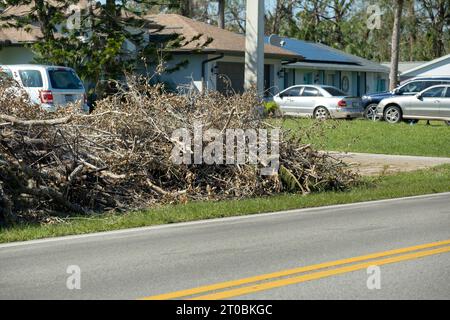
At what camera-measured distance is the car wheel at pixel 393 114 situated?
3114 cm

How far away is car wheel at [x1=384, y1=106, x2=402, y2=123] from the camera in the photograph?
3114 cm

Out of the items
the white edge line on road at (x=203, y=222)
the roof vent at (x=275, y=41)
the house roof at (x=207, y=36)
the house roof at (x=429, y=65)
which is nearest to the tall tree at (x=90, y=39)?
the house roof at (x=207, y=36)

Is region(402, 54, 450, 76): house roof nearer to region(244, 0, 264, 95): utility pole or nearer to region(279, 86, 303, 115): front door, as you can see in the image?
region(279, 86, 303, 115): front door

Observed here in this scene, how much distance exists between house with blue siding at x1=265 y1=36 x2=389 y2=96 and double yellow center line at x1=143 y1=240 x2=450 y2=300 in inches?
1288

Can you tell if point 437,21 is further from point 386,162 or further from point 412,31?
point 386,162

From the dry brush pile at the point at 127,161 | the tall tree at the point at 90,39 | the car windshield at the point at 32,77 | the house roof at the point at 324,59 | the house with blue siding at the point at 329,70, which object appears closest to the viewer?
the dry brush pile at the point at 127,161

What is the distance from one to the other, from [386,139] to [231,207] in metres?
12.6

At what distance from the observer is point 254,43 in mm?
20922

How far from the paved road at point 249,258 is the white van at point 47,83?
1063cm

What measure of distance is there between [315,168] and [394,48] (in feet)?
93.3

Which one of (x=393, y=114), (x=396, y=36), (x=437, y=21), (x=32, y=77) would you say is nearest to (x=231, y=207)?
(x=32, y=77)

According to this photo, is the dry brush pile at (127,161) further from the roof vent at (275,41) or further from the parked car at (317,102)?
the roof vent at (275,41)

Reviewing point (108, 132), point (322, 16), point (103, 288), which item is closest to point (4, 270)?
point (103, 288)
